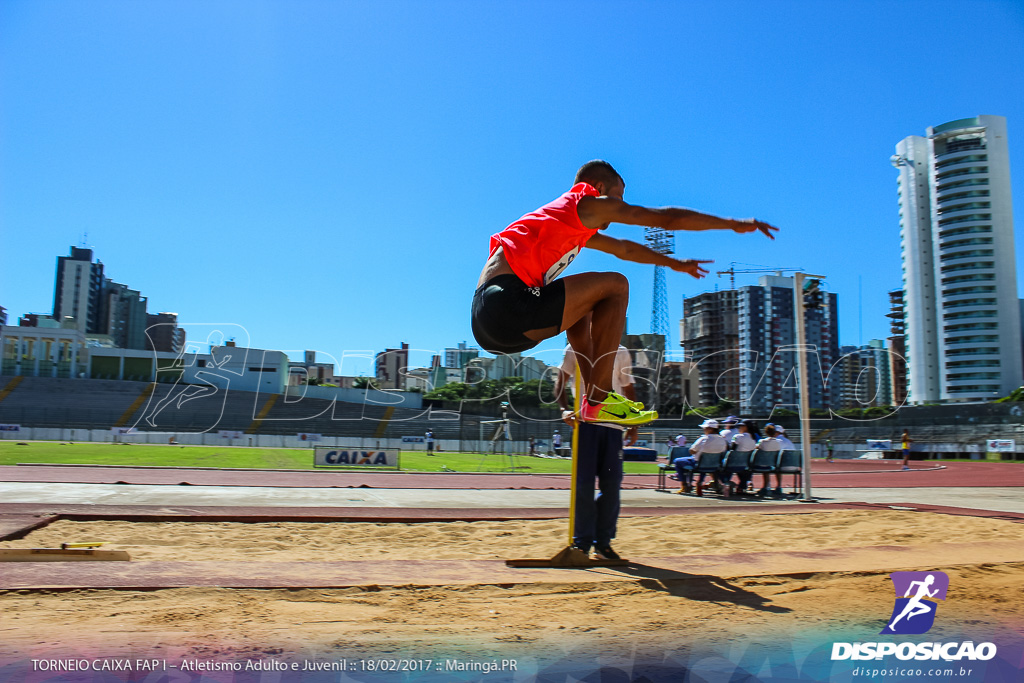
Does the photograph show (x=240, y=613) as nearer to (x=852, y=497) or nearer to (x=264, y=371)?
(x=852, y=497)

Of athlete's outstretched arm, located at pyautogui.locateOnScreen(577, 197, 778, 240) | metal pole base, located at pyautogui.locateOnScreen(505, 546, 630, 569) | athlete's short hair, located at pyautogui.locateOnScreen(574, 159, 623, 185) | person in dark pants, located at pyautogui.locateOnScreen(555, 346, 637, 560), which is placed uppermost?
athlete's short hair, located at pyautogui.locateOnScreen(574, 159, 623, 185)

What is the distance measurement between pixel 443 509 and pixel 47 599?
Result: 18.0 feet

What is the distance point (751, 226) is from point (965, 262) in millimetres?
112825

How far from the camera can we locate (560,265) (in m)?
3.92

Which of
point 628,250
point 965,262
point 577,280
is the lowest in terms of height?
point 577,280

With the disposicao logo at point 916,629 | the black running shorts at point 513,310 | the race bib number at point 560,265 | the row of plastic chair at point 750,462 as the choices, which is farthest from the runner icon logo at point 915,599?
the row of plastic chair at point 750,462

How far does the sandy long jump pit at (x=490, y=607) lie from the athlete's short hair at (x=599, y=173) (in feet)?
7.65

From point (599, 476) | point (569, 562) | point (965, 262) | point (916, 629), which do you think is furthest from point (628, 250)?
point (965, 262)

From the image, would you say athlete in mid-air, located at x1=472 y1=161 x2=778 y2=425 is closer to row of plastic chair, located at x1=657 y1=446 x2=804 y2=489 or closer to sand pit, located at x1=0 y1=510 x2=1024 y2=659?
sand pit, located at x1=0 y1=510 x2=1024 y2=659

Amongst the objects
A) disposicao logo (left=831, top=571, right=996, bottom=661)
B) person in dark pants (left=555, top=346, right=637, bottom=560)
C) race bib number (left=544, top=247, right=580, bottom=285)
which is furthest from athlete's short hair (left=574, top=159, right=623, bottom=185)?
disposicao logo (left=831, top=571, right=996, bottom=661)

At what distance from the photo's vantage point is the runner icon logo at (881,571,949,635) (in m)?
2.77

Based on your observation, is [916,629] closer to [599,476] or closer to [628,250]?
[599,476]

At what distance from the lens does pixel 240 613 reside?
9.02ft

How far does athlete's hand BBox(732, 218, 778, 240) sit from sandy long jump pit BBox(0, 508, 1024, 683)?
79.1 inches
